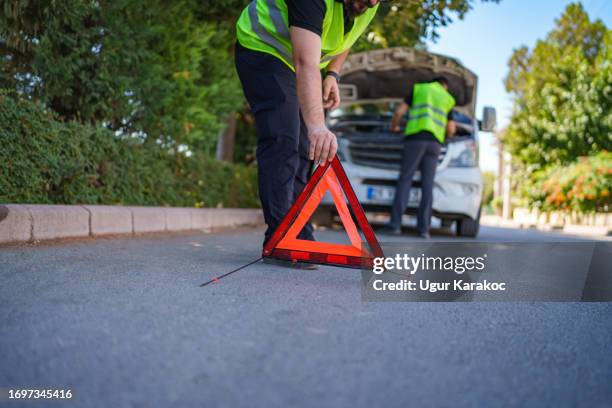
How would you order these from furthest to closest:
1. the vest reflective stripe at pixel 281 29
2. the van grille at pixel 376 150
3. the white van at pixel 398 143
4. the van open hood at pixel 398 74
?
the van open hood at pixel 398 74, the van grille at pixel 376 150, the white van at pixel 398 143, the vest reflective stripe at pixel 281 29

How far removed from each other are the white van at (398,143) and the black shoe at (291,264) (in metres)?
4.23

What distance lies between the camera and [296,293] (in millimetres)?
2504

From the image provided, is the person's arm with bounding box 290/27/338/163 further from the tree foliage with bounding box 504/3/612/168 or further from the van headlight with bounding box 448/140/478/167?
the tree foliage with bounding box 504/3/612/168

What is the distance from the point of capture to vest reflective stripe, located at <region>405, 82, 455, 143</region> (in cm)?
715

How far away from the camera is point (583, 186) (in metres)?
16.0

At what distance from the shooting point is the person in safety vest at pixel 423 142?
7.18 m

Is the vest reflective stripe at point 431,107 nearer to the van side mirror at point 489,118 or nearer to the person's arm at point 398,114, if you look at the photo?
the person's arm at point 398,114

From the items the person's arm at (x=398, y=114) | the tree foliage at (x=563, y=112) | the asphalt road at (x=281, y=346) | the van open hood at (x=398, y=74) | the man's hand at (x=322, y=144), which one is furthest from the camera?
the tree foliage at (x=563, y=112)

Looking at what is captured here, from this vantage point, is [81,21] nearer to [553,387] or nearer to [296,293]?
[296,293]

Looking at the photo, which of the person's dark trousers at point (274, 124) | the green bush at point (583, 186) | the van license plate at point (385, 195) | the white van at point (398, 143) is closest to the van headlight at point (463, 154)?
the white van at point (398, 143)

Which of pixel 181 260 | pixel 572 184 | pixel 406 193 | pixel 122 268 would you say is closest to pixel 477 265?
pixel 181 260

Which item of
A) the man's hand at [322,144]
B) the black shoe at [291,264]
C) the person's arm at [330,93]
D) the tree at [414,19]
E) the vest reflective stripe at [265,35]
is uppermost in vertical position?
the tree at [414,19]

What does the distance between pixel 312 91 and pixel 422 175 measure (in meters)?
4.77

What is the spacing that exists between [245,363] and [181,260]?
2.15 m
